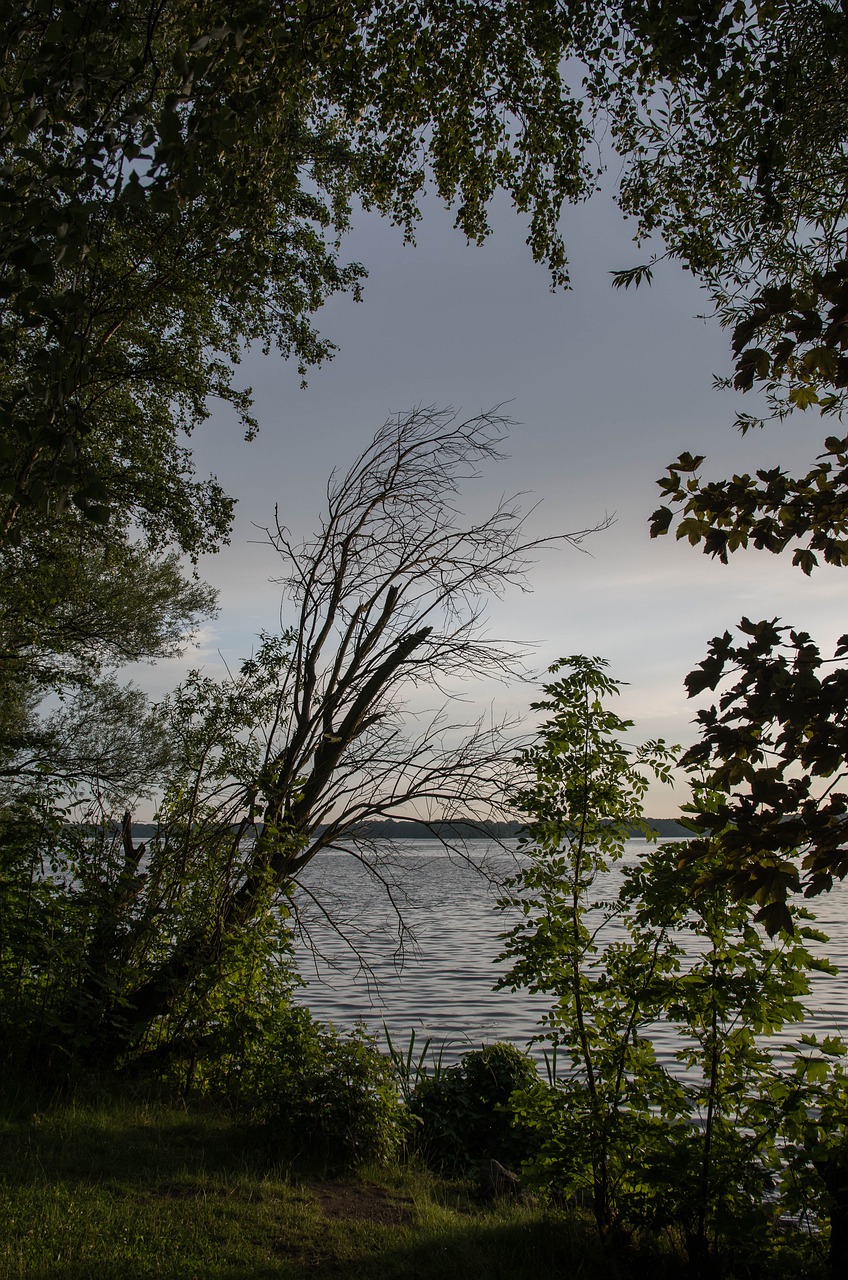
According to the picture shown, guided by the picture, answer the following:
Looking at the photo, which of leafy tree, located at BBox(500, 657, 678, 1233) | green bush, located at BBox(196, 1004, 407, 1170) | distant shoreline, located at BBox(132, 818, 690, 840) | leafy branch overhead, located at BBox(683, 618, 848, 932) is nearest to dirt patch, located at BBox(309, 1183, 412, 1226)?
green bush, located at BBox(196, 1004, 407, 1170)

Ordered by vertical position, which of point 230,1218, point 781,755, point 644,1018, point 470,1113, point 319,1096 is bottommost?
point 470,1113

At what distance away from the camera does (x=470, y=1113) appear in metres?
8.02

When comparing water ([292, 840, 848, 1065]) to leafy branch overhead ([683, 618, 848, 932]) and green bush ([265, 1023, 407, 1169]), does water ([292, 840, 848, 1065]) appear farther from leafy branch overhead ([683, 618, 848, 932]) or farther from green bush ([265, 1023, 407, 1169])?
leafy branch overhead ([683, 618, 848, 932])

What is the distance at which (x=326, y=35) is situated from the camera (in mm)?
5809

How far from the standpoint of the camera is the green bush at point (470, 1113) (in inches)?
301

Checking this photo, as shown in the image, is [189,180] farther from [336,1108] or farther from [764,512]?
[336,1108]

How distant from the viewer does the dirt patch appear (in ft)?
17.8

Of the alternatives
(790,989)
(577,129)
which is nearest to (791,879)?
(790,989)

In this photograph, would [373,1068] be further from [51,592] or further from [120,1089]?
[51,592]

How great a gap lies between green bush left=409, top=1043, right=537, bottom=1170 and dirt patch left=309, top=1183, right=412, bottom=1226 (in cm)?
150

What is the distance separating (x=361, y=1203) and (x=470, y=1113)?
8.38 ft

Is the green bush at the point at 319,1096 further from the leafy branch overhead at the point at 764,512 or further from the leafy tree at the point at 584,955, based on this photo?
the leafy branch overhead at the point at 764,512

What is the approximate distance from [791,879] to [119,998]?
6.23 meters

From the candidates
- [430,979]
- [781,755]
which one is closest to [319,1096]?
[781,755]
